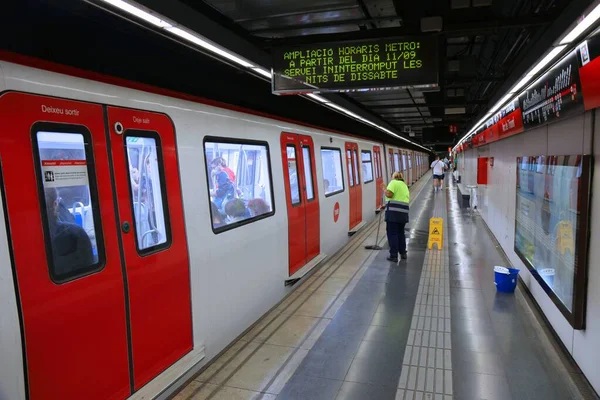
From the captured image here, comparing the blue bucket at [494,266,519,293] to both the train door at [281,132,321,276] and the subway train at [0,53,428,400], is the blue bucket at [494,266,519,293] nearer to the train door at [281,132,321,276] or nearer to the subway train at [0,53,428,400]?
the train door at [281,132,321,276]

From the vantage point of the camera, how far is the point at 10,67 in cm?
205

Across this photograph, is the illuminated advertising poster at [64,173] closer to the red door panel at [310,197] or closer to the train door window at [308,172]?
the red door panel at [310,197]

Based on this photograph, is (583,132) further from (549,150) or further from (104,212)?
(104,212)

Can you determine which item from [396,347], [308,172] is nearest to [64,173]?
[396,347]

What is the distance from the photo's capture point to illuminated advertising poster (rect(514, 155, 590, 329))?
10.7ft

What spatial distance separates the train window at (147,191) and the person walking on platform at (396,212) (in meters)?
4.64

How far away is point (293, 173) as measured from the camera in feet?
19.6

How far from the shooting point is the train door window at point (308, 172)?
6.46 meters

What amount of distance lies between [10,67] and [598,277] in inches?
152

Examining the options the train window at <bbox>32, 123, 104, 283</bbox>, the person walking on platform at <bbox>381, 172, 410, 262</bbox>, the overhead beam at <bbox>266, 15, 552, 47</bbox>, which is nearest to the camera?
the train window at <bbox>32, 123, 104, 283</bbox>

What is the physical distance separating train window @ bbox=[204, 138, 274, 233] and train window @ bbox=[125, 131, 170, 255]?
65cm

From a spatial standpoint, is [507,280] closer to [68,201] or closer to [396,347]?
[396,347]

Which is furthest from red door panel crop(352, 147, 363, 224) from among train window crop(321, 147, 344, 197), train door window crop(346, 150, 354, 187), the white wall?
the white wall

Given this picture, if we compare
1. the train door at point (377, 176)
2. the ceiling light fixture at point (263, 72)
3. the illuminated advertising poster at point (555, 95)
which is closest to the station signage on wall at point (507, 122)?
the illuminated advertising poster at point (555, 95)
